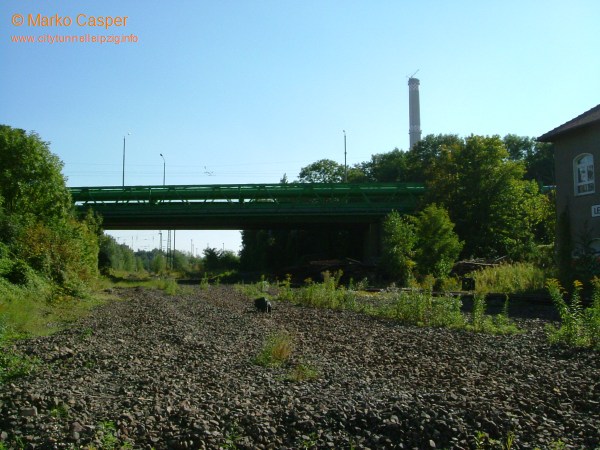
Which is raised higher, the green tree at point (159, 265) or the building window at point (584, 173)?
the building window at point (584, 173)

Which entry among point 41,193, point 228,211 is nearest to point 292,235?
point 228,211

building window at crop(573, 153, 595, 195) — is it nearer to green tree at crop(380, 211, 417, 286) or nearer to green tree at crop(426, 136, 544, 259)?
green tree at crop(380, 211, 417, 286)

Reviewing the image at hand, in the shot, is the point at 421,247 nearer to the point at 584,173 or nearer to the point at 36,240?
the point at 584,173

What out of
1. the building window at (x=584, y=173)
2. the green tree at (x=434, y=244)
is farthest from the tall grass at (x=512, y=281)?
the building window at (x=584, y=173)

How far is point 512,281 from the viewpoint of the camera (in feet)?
81.3

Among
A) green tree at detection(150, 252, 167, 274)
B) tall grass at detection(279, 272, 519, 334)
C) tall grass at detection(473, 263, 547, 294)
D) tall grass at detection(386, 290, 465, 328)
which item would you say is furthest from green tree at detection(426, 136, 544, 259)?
green tree at detection(150, 252, 167, 274)

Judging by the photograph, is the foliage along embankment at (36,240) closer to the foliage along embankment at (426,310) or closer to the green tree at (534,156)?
the foliage along embankment at (426,310)

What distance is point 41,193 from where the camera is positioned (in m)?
29.8

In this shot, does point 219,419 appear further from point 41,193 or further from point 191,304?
point 41,193

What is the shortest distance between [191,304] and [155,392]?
49.7 feet

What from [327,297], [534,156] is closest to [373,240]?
[327,297]

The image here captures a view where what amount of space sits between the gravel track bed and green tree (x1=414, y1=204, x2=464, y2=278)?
20.6 metres

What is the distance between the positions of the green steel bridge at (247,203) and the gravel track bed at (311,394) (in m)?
37.1

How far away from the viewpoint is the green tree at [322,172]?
91.4 meters
